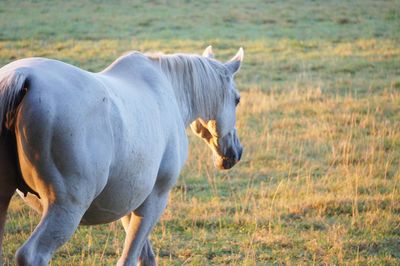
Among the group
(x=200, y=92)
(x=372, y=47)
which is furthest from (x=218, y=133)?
(x=372, y=47)

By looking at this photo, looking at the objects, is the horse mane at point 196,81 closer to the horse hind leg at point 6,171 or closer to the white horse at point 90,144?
the white horse at point 90,144

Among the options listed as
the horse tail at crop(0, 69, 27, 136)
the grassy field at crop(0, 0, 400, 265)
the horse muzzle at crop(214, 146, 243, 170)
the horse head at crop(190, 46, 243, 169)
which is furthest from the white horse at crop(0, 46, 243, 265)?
the grassy field at crop(0, 0, 400, 265)

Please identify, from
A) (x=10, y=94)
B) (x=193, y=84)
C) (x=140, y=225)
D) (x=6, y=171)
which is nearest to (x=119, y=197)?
(x=140, y=225)

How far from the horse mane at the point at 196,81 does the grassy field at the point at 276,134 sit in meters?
1.19

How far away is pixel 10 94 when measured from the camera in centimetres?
303

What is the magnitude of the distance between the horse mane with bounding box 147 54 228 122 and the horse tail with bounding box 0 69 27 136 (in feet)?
5.19

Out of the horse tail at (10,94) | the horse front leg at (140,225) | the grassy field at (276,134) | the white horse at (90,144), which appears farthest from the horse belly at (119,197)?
the grassy field at (276,134)

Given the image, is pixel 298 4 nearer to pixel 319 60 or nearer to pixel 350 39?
pixel 350 39

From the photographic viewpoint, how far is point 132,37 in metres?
16.6

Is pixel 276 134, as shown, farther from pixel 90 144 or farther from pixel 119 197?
pixel 90 144

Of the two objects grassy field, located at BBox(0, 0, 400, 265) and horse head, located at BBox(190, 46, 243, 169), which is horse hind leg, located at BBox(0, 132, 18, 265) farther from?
horse head, located at BBox(190, 46, 243, 169)

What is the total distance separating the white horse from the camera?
310 centimetres

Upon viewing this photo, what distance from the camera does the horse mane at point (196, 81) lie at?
4668mm

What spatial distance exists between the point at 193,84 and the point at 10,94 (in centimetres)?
196
